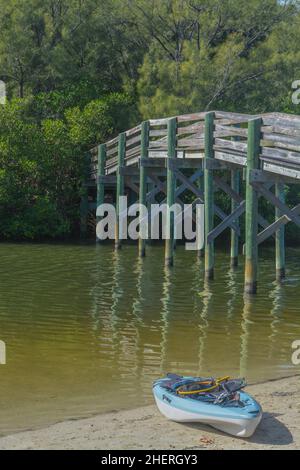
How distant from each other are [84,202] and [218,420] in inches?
837

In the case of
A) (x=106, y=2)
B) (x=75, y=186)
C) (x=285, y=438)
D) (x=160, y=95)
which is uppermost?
(x=106, y=2)

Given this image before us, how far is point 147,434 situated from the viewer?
7.33 metres

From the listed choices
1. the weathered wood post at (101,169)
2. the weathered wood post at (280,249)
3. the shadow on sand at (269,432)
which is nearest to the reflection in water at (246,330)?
the shadow on sand at (269,432)

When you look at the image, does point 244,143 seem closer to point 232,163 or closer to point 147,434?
point 232,163

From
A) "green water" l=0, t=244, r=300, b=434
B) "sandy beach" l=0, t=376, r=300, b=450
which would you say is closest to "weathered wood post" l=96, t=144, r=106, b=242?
"green water" l=0, t=244, r=300, b=434

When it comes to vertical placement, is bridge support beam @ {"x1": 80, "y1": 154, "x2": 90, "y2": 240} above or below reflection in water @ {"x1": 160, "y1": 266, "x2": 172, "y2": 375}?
above

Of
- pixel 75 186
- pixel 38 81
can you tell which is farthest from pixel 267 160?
pixel 38 81

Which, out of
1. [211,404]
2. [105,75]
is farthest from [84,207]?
[211,404]

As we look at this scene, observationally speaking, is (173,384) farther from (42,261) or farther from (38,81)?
(38,81)

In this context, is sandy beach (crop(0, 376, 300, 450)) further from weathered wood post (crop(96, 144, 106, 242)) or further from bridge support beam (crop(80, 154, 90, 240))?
bridge support beam (crop(80, 154, 90, 240))

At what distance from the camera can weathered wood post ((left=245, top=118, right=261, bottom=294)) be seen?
1484cm

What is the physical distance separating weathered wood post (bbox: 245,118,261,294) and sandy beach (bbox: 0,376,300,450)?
23.6 ft

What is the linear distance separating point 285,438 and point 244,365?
3140 millimetres

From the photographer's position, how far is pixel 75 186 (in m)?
28.6
